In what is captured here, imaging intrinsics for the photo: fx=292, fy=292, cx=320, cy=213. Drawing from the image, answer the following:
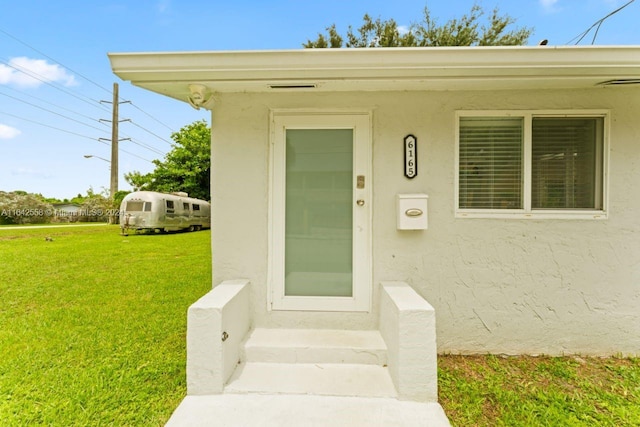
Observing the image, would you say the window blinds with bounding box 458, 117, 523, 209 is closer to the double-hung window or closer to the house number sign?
the double-hung window

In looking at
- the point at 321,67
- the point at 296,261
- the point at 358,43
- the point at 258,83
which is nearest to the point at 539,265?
the point at 296,261

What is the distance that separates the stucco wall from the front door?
118 millimetres

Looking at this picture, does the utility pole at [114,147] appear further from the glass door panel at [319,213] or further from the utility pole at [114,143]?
the glass door panel at [319,213]

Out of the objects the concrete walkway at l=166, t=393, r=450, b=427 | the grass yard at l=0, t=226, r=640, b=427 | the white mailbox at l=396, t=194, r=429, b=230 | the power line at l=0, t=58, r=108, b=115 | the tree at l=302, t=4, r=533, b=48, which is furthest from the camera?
the power line at l=0, t=58, r=108, b=115

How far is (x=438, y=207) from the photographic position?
3086 mm

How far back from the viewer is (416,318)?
2.26 metres

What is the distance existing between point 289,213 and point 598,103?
3.39 meters

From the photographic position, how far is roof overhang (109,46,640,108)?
2.50m

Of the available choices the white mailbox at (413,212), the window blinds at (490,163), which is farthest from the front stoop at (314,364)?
the window blinds at (490,163)

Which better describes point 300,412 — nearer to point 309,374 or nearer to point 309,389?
point 309,389

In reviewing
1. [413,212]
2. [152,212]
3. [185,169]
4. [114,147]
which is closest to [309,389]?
[413,212]

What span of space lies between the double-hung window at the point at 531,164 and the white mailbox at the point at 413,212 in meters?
0.41

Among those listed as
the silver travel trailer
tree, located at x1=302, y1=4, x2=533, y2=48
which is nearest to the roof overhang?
tree, located at x1=302, y1=4, x2=533, y2=48

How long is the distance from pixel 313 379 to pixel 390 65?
109 inches
